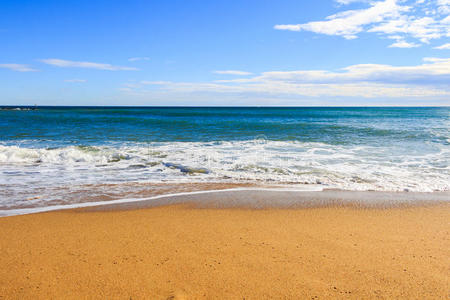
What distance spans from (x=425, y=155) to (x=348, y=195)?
7952 mm

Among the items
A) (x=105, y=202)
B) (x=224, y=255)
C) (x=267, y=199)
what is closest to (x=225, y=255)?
(x=224, y=255)

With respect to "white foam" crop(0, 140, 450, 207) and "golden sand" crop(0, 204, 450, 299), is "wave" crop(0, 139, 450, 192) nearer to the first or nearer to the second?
"white foam" crop(0, 140, 450, 207)

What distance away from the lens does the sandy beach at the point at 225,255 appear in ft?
9.43

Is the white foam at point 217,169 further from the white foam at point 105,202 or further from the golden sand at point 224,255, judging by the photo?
the golden sand at point 224,255

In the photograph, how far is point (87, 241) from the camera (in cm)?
393

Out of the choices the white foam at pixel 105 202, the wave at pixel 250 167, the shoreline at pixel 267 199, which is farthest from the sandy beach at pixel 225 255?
the wave at pixel 250 167

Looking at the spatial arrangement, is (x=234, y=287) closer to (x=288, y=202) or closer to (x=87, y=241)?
(x=87, y=241)

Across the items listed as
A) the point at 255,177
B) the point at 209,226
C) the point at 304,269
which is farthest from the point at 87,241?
the point at 255,177

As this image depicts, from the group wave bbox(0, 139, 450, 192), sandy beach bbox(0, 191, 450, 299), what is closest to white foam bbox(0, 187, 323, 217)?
sandy beach bbox(0, 191, 450, 299)

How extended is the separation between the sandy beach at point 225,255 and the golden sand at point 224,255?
12 mm

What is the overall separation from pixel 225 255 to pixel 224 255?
13 mm

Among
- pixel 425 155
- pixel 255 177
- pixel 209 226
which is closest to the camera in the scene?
pixel 209 226

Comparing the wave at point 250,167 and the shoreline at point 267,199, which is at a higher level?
the wave at point 250,167

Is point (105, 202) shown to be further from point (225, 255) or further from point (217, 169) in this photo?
point (217, 169)
